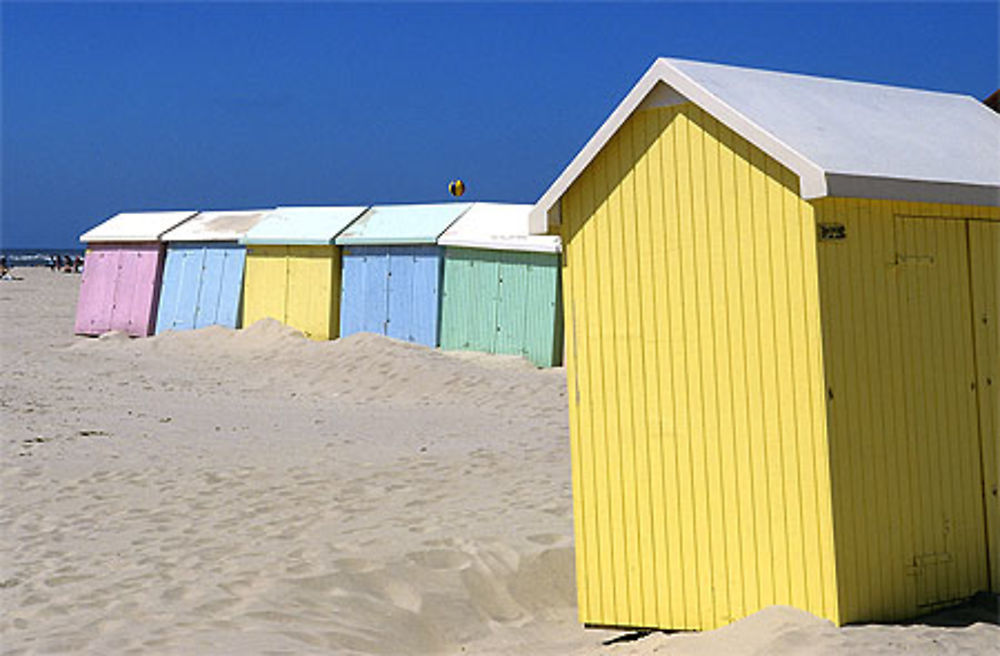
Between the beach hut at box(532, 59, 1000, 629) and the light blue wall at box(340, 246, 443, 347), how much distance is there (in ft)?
43.3

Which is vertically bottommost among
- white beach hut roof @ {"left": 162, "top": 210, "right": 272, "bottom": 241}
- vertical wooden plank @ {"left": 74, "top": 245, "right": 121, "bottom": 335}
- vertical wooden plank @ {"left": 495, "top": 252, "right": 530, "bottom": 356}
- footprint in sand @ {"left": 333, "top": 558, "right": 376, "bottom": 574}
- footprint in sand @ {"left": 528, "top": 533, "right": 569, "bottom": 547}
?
footprint in sand @ {"left": 333, "top": 558, "right": 376, "bottom": 574}

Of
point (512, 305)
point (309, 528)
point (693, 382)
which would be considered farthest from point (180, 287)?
point (693, 382)

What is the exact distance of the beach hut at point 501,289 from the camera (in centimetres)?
1795

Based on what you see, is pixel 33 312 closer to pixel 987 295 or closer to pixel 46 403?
pixel 46 403

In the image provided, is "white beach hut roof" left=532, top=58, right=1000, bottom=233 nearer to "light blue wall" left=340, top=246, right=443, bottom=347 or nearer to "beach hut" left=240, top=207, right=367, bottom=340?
"light blue wall" left=340, top=246, right=443, bottom=347

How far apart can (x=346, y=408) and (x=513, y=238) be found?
4662 mm

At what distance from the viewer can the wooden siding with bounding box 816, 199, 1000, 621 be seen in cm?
539

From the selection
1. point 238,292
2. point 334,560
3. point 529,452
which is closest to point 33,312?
point 238,292

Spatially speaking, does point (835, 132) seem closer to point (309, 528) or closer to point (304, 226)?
point (309, 528)

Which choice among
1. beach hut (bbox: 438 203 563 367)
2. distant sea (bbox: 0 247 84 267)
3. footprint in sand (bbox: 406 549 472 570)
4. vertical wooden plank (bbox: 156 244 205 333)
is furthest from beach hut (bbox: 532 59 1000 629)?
distant sea (bbox: 0 247 84 267)

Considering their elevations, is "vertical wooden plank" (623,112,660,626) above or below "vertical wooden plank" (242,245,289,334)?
below

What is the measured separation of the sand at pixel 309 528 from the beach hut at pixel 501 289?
1.50 metres

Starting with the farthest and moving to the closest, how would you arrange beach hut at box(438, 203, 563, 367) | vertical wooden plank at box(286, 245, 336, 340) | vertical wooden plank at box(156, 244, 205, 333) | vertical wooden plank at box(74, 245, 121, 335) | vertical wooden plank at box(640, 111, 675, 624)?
vertical wooden plank at box(74, 245, 121, 335)
vertical wooden plank at box(156, 244, 205, 333)
vertical wooden plank at box(286, 245, 336, 340)
beach hut at box(438, 203, 563, 367)
vertical wooden plank at box(640, 111, 675, 624)

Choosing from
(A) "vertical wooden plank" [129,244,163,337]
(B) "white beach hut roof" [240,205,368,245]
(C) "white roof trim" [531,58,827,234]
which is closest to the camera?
(C) "white roof trim" [531,58,827,234]
